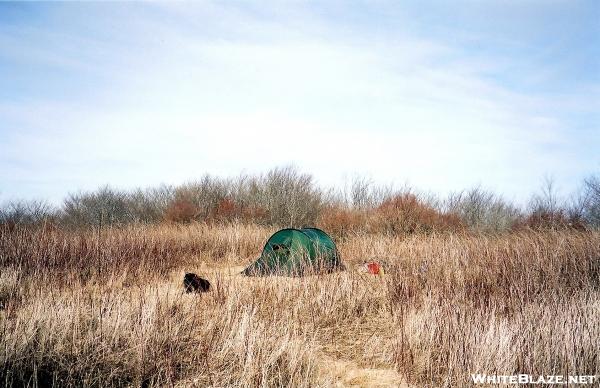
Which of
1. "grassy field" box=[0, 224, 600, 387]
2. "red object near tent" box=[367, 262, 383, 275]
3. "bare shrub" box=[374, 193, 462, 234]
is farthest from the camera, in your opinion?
"bare shrub" box=[374, 193, 462, 234]

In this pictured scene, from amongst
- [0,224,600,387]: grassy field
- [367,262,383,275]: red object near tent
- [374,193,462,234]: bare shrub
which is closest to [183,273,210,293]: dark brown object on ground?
[0,224,600,387]: grassy field

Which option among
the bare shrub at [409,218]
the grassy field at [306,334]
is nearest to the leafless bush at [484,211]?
the bare shrub at [409,218]

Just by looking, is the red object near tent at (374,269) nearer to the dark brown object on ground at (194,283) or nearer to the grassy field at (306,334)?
the grassy field at (306,334)

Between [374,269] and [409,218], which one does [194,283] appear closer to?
[374,269]

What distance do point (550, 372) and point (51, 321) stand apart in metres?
4.05

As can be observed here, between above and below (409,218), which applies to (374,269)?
below

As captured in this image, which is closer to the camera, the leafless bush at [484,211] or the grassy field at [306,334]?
the grassy field at [306,334]

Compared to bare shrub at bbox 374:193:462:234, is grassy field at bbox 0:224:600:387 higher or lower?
lower

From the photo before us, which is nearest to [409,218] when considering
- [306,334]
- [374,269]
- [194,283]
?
[374,269]

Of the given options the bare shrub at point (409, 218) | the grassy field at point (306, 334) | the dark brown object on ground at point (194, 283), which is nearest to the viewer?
the grassy field at point (306, 334)

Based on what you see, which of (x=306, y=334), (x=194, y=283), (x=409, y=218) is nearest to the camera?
(x=306, y=334)

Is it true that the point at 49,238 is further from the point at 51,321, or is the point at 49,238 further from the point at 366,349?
the point at 366,349

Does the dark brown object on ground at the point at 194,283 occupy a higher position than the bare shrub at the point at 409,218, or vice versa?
the bare shrub at the point at 409,218

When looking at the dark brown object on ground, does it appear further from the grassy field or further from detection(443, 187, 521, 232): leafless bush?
detection(443, 187, 521, 232): leafless bush
